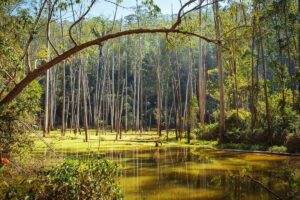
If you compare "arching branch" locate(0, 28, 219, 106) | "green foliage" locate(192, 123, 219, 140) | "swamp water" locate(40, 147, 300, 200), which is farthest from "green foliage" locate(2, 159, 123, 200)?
"green foliage" locate(192, 123, 219, 140)

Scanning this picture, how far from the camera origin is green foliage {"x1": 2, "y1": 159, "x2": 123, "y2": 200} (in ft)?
10.8

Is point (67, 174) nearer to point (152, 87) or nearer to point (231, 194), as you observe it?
point (231, 194)

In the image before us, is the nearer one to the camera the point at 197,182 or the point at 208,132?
the point at 197,182

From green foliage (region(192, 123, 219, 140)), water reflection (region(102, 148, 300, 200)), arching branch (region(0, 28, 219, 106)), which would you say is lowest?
water reflection (region(102, 148, 300, 200))

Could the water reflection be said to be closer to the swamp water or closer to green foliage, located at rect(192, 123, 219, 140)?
the swamp water

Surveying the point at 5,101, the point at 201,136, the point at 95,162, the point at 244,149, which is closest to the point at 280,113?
the point at 244,149

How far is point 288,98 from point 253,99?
2.44m

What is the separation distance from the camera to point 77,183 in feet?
11.4

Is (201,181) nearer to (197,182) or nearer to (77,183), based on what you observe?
(197,182)

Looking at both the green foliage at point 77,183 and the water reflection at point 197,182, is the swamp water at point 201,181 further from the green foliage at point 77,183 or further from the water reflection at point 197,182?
the green foliage at point 77,183

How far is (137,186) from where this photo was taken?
15.7ft

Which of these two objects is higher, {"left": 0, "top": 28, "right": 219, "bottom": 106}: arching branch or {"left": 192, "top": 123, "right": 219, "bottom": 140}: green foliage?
{"left": 0, "top": 28, "right": 219, "bottom": 106}: arching branch

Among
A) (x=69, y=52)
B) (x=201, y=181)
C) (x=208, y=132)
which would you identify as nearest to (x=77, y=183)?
(x=69, y=52)

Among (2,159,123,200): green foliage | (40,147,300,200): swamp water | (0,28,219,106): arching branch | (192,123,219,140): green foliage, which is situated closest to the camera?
(2,159,123,200): green foliage
